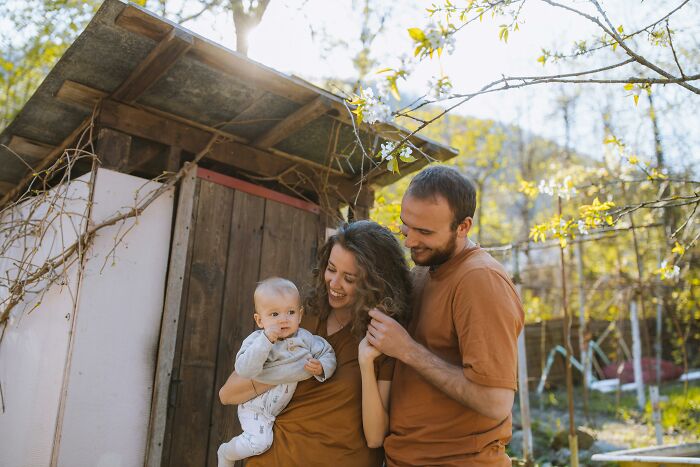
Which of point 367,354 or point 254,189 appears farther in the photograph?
point 254,189

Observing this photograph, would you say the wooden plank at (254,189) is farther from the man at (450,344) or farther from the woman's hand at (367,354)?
the woman's hand at (367,354)

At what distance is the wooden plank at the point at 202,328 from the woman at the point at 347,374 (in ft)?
4.52

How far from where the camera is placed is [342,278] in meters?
2.33

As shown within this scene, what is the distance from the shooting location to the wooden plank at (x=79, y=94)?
3312mm

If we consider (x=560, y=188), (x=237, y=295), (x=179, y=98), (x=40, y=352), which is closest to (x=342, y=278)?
(x=237, y=295)

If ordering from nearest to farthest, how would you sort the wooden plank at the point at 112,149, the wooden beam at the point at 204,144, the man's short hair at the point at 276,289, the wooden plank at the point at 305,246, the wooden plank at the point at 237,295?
the man's short hair at the point at 276,289
the wooden plank at the point at 112,149
the wooden beam at the point at 204,144
the wooden plank at the point at 237,295
the wooden plank at the point at 305,246

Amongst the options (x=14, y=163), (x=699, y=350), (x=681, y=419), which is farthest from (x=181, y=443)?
(x=699, y=350)

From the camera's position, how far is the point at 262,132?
4027mm

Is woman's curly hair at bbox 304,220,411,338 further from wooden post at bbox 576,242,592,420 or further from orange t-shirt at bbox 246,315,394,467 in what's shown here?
wooden post at bbox 576,242,592,420

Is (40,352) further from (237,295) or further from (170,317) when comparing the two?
(237,295)

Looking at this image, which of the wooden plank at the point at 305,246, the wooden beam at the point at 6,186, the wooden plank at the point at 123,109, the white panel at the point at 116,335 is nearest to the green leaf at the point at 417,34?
the wooden plank at the point at 123,109

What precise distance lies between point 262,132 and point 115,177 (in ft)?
3.50

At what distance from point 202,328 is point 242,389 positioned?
4.94 ft

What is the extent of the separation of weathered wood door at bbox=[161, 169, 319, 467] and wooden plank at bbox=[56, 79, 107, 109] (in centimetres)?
77
